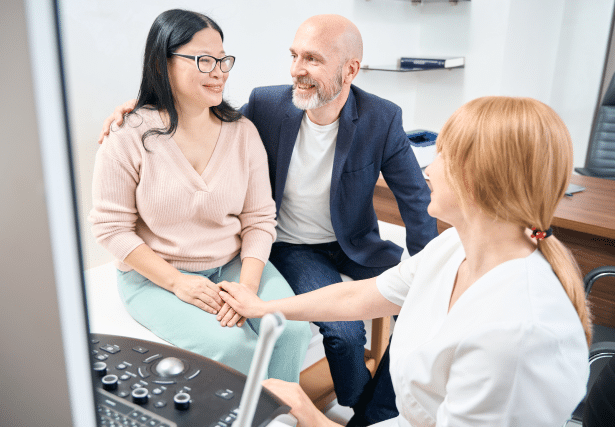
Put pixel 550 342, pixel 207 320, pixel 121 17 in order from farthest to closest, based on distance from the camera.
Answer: pixel 121 17 → pixel 207 320 → pixel 550 342

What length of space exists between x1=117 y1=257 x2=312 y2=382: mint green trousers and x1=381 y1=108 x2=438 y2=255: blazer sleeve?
57 centimetres

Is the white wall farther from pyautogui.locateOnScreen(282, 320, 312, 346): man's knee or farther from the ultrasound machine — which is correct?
the ultrasound machine

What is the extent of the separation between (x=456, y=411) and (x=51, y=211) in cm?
64

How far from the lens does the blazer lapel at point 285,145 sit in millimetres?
1686

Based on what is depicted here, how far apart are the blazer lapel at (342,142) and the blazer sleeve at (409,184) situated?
138 mm

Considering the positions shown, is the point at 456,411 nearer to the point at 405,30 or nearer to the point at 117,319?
the point at 117,319

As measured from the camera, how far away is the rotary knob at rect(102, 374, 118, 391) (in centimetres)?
63

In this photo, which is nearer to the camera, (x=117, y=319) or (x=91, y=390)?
(x=91, y=390)

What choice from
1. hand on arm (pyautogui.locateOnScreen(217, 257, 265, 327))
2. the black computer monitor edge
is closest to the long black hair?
hand on arm (pyautogui.locateOnScreen(217, 257, 265, 327))

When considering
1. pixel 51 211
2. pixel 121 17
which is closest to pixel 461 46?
pixel 121 17

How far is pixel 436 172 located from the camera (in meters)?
0.84

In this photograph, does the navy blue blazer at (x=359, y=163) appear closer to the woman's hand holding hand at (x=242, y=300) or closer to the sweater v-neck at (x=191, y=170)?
the sweater v-neck at (x=191, y=170)

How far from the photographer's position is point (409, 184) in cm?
179

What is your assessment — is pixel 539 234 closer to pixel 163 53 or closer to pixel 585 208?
pixel 163 53
